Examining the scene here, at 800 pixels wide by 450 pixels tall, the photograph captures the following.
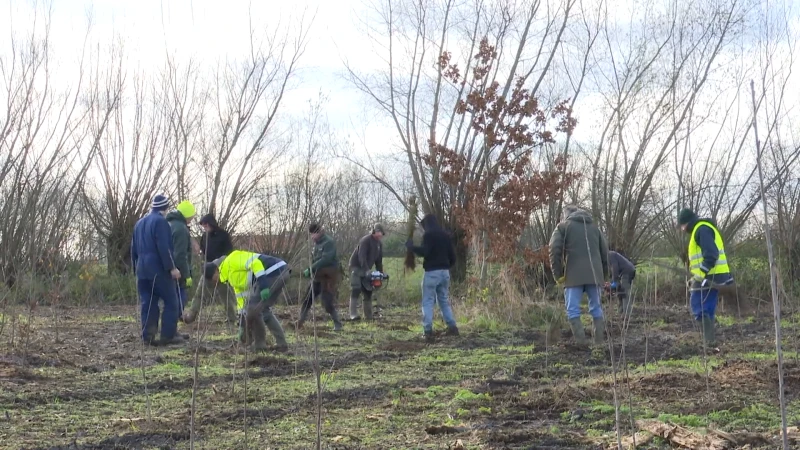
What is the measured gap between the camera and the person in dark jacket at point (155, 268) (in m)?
10.5

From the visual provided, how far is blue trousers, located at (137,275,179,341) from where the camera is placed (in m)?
10.6

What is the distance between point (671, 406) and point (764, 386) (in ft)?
3.69

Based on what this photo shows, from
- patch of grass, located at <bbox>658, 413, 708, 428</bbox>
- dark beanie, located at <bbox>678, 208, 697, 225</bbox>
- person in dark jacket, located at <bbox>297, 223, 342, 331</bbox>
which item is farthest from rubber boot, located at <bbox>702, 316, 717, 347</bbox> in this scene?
person in dark jacket, located at <bbox>297, 223, 342, 331</bbox>

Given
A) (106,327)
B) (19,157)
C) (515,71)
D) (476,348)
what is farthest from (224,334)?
(515,71)

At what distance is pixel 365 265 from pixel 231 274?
5.67 metres

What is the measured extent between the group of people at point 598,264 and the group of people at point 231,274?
1739 mm

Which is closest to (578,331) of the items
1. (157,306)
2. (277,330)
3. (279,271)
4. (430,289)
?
(430,289)

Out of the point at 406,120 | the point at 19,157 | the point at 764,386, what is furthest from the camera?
the point at 406,120

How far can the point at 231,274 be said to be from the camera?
9531 mm

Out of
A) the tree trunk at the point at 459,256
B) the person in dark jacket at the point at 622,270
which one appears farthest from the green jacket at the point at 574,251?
the tree trunk at the point at 459,256

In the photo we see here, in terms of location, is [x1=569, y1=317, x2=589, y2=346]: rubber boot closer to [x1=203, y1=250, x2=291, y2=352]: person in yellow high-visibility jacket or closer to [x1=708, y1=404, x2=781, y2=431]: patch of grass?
[x1=203, y1=250, x2=291, y2=352]: person in yellow high-visibility jacket

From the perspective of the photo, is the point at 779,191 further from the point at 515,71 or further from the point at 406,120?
Result: the point at 406,120

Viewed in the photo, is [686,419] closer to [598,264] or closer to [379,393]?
[379,393]

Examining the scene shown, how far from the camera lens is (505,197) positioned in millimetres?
16328
